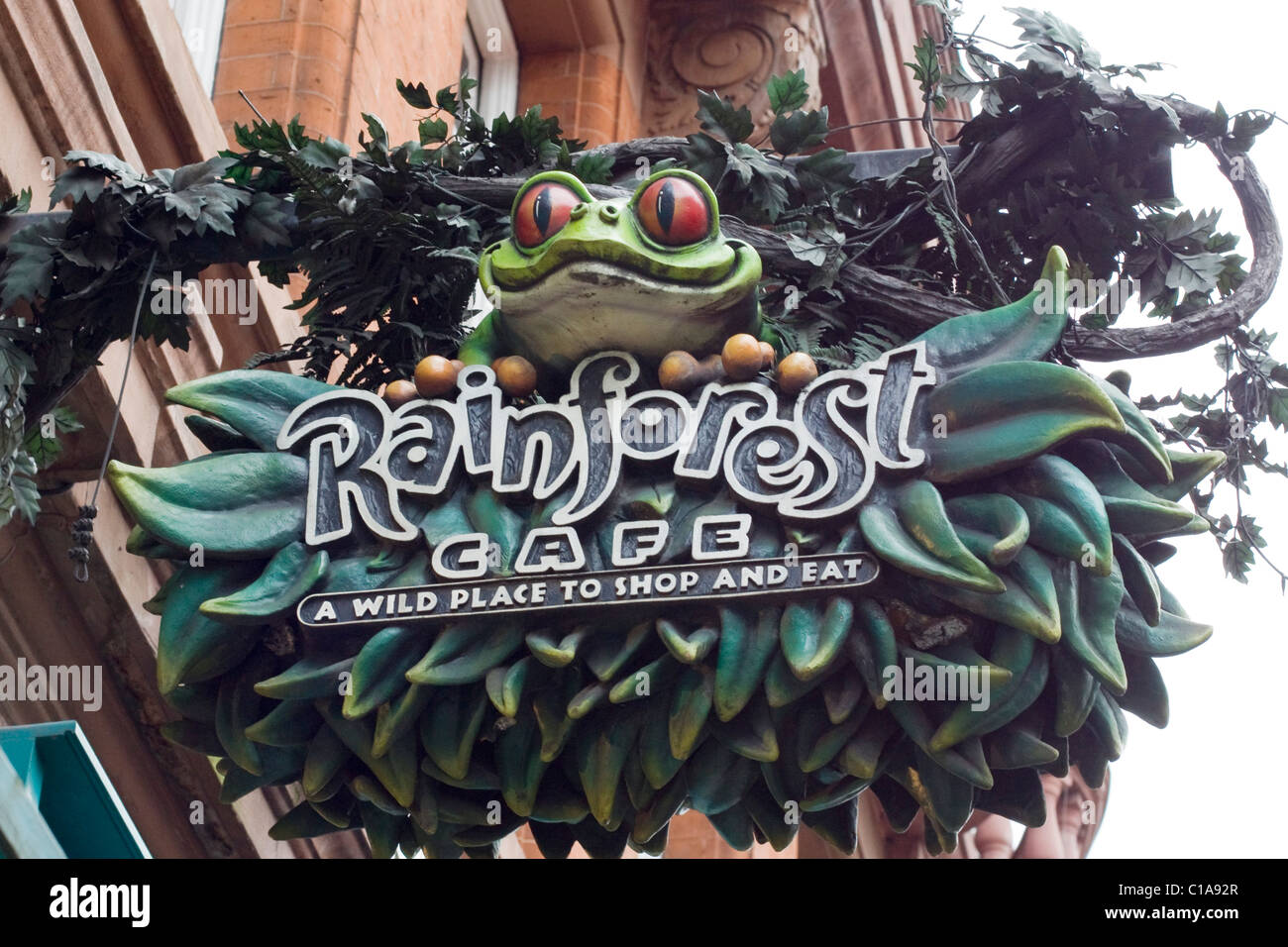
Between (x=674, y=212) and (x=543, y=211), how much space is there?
1.00ft

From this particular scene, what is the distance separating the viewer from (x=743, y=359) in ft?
14.0

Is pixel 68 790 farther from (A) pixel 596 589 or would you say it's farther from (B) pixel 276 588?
(A) pixel 596 589

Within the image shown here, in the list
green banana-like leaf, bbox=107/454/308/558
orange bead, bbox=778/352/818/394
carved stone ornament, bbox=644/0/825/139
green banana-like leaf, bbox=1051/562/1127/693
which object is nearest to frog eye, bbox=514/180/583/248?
orange bead, bbox=778/352/818/394

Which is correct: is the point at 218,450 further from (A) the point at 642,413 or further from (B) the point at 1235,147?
(B) the point at 1235,147

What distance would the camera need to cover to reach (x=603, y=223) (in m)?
4.31

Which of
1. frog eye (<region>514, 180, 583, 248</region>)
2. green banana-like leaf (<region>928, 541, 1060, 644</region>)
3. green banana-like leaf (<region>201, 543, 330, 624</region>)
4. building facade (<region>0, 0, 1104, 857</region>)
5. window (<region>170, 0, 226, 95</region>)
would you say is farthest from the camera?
window (<region>170, 0, 226, 95</region>)

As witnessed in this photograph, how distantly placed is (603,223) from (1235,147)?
1.68m

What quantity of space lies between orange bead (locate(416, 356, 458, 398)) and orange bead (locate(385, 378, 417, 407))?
3 cm

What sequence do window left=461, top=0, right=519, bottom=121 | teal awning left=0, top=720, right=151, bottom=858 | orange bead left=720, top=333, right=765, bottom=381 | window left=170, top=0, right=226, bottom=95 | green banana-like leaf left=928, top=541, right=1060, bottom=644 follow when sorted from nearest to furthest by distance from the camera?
green banana-like leaf left=928, top=541, right=1060, bottom=644, orange bead left=720, top=333, right=765, bottom=381, teal awning left=0, top=720, right=151, bottom=858, window left=170, top=0, right=226, bottom=95, window left=461, top=0, right=519, bottom=121

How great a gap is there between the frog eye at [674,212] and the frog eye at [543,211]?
0.17 m

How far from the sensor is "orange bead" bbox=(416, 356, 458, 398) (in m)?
4.38

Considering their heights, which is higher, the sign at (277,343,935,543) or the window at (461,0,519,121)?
the window at (461,0,519,121)

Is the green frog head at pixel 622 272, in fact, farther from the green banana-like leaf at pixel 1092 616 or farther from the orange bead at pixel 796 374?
the green banana-like leaf at pixel 1092 616

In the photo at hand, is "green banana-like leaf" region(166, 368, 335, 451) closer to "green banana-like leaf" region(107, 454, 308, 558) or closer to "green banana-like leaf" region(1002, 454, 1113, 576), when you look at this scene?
"green banana-like leaf" region(107, 454, 308, 558)
